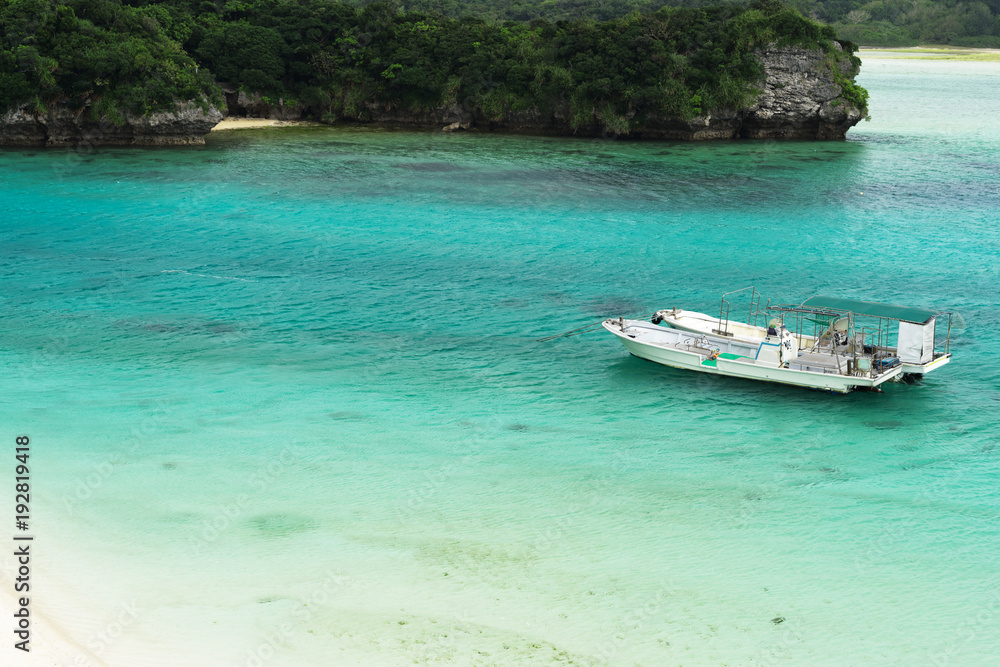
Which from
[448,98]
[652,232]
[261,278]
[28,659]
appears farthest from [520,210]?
[28,659]

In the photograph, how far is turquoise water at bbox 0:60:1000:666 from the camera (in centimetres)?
1831

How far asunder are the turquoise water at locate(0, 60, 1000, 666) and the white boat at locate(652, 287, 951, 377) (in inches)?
47.8

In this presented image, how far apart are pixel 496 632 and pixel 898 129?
89486mm

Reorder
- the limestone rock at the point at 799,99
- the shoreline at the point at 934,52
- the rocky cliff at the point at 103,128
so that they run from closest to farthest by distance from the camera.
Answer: the rocky cliff at the point at 103,128 < the limestone rock at the point at 799,99 < the shoreline at the point at 934,52

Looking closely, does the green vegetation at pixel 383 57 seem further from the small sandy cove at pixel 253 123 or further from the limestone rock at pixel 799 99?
the small sandy cove at pixel 253 123

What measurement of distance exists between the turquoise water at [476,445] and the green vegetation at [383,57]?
2568 centimetres

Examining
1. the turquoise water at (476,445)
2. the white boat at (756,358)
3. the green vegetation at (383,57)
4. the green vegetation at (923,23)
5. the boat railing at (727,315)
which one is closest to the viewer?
the turquoise water at (476,445)

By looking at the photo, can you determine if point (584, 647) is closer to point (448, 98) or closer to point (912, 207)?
point (912, 207)

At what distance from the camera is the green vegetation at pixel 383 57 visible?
7756cm

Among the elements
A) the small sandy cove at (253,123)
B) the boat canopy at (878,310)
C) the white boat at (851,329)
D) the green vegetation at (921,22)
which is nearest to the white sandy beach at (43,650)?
the white boat at (851,329)

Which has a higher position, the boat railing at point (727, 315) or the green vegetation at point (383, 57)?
the green vegetation at point (383, 57)

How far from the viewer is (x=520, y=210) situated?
57.3m

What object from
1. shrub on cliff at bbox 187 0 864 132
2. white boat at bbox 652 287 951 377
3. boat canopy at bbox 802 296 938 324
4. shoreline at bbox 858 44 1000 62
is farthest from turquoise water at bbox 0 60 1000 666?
shoreline at bbox 858 44 1000 62

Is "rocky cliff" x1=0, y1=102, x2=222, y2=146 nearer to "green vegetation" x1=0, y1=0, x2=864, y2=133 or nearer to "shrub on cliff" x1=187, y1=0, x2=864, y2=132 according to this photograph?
"green vegetation" x1=0, y1=0, x2=864, y2=133
